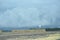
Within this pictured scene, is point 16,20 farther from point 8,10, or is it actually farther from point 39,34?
point 39,34

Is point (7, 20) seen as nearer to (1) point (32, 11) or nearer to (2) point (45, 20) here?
(1) point (32, 11)

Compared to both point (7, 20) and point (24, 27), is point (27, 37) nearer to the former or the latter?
point (24, 27)

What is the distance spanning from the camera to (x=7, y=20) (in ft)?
7.15

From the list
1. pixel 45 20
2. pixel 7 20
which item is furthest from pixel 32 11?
pixel 7 20

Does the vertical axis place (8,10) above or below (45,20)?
above

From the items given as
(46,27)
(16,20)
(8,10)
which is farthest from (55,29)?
(8,10)

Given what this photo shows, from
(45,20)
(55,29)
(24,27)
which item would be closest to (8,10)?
(24,27)

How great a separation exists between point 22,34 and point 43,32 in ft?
0.93

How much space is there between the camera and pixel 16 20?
2.18m

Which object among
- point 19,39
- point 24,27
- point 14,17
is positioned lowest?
point 19,39

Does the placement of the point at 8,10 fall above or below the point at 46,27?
above

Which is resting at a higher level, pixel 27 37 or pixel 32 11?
pixel 32 11

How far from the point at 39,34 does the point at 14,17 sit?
1.34ft

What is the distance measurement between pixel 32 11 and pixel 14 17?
0.26 metres
